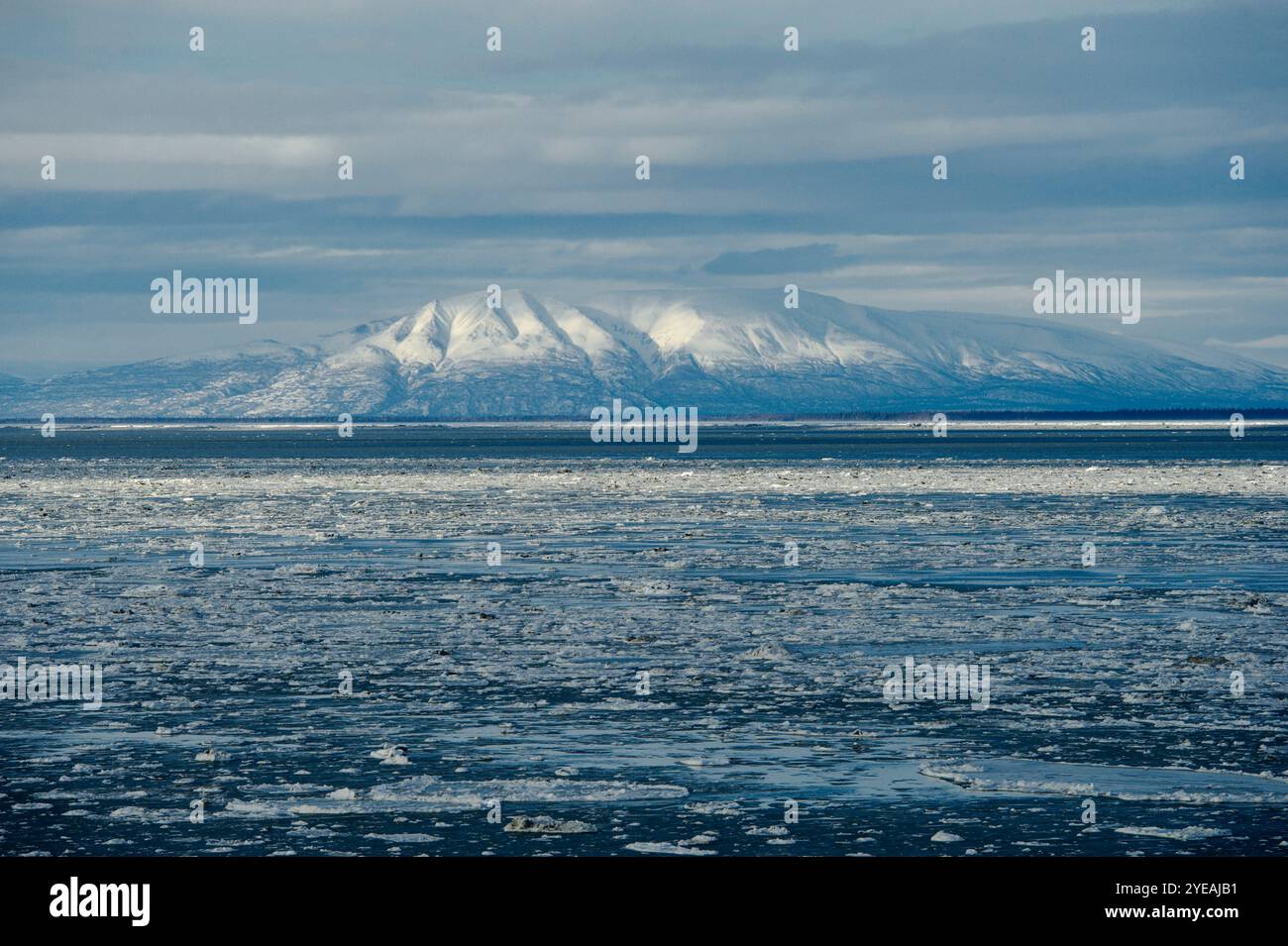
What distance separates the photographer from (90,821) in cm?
1168

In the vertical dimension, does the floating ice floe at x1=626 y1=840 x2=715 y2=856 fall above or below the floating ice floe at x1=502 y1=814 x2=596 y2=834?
Result: below

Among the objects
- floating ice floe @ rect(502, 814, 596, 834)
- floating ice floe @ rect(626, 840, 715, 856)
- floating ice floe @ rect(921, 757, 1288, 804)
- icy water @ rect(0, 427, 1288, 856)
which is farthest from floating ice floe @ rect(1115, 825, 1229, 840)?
floating ice floe @ rect(502, 814, 596, 834)

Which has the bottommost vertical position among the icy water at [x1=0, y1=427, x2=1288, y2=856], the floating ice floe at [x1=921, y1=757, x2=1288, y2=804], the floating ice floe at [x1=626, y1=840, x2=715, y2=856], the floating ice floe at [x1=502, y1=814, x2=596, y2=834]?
the floating ice floe at [x1=626, y1=840, x2=715, y2=856]

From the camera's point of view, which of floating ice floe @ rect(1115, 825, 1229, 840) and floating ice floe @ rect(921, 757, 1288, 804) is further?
floating ice floe @ rect(921, 757, 1288, 804)

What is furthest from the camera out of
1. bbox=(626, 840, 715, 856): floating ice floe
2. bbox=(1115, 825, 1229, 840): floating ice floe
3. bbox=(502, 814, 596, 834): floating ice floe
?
bbox=(502, 814, 596, 834): floating ice floe

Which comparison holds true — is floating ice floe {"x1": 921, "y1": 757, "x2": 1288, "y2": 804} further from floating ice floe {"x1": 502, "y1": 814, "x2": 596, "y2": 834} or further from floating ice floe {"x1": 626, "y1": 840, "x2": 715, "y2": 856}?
floating ice floe {"x1": 502, "y1": 814, "x2": 596, "y2": 834}

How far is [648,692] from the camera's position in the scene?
16.5 meters

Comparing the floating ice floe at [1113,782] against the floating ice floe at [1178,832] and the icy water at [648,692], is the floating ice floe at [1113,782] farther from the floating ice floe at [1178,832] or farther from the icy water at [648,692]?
the floating ice floe at [1178,832]

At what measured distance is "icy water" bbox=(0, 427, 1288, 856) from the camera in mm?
11648

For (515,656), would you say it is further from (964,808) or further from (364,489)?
(364,489)

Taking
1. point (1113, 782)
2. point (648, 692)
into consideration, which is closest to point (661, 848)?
point (1113, 782)

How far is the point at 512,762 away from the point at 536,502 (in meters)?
37.8

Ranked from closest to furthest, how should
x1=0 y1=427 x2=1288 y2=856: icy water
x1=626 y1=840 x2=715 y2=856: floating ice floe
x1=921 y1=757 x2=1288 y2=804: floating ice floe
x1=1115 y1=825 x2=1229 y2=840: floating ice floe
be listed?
x1=626 y1=840 x2=715 y2=856: floating ice floe < x1=1115 y1=825 x2=1229 y2=840: floating ice floe < x1=0 y1=427 x2=1288 y2=856: icy water < x1=921 y1=757 x2=1288 y2=804: floating ice floe

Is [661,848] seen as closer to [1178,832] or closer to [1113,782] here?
[1178,832]
